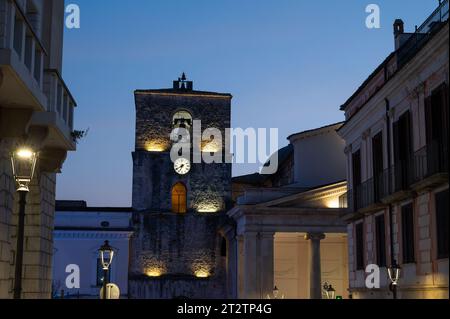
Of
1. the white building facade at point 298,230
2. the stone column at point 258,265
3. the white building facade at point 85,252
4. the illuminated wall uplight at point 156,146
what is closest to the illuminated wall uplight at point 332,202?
the white building facade at point 298,230

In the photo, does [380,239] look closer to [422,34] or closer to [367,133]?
[367,133]

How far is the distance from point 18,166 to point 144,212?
4371cm

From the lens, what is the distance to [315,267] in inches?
1607

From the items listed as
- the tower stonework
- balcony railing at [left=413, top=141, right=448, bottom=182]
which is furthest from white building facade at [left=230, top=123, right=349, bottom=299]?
balcony railing at [left=413, top=141, right=448, bottom=182]

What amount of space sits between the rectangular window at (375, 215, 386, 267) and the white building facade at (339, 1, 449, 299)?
3 cm

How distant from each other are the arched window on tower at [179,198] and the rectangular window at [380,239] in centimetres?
3130

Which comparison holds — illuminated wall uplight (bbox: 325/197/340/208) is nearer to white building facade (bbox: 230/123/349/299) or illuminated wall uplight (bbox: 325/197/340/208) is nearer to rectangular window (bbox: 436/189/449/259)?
white building facade (bbox: 230/123/349/299)

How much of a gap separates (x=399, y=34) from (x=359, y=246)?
809cm

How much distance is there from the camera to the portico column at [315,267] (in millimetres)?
40500

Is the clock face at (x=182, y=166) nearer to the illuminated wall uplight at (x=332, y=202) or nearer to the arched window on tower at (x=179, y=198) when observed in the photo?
the arched window on tower at (x=179, y=198)

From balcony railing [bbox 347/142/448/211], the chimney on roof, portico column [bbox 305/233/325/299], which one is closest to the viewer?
balcony railing [bbox 347/142/448/211]

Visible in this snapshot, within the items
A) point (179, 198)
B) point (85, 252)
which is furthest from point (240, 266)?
point (85, 252)

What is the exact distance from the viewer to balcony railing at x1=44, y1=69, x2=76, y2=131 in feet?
48.1

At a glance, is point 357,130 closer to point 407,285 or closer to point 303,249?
point 407,285
